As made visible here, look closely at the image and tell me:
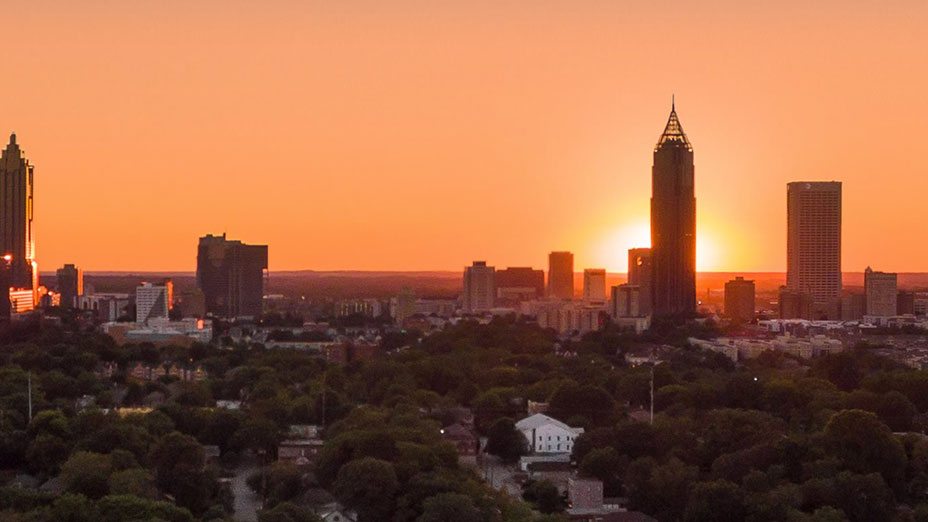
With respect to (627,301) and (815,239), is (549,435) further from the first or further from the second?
(815,239)

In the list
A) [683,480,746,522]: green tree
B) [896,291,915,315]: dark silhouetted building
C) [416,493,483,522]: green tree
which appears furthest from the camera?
[896,291,915,315]: dark silhouetted building

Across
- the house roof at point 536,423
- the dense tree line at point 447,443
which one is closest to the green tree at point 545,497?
the dense tree line at point 447,443

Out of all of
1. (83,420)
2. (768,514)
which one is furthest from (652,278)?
(768,514)

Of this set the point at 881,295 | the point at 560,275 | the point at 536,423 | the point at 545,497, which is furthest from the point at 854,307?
the point at 545,497

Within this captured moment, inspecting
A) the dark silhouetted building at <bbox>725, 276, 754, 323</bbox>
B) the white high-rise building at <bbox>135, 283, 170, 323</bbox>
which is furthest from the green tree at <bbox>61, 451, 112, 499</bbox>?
the dark silhouetted building at <bbox>725, 276, 754, 323</bbox>

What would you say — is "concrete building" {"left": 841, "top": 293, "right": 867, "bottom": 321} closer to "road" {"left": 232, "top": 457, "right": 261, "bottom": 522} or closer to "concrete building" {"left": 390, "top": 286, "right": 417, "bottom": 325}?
"concrete building" {"left": 390, "top": 286, "right": 417, "bottom": 325}

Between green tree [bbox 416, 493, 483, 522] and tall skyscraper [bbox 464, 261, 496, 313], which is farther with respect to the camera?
tall skyscraper [bbox 464, 261, 496, 313]
